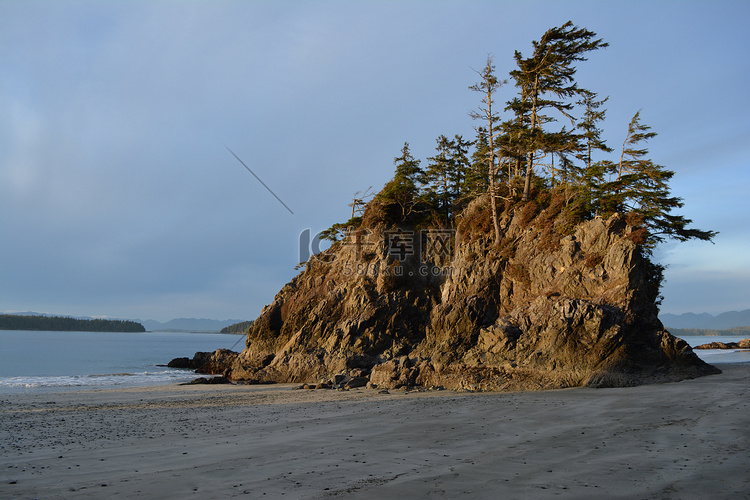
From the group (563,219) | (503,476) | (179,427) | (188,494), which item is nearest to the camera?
(188,494)

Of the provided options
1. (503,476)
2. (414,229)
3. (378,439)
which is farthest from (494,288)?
(503,476)

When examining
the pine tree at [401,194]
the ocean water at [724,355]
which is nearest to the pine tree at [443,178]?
the pine tree at [401,194]

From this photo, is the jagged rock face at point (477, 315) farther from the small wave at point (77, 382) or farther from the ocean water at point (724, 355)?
the ocean water at point (724, 355)

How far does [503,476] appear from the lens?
6.94 meters

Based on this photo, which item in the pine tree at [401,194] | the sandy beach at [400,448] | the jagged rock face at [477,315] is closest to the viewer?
the sandy beach at [400,448]

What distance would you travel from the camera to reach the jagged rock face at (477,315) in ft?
66.5

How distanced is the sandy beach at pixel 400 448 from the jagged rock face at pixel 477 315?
356cm

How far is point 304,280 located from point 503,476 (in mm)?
29171

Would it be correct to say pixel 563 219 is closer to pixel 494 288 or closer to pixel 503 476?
pixel 494 288

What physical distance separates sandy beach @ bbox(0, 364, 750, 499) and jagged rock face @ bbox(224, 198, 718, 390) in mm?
3558

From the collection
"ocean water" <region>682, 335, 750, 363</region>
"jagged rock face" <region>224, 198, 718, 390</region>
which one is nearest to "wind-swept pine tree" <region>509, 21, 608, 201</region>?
"jagged rock face" <region>224, 198, 718, 390</region>

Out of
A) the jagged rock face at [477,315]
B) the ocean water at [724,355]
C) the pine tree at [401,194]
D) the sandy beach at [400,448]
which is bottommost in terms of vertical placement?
the ocean water at [724,355]

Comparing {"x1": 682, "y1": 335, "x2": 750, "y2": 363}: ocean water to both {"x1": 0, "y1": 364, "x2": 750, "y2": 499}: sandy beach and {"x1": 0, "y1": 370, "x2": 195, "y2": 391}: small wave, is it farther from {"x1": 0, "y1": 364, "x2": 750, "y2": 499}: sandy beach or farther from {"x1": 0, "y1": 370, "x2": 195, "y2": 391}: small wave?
{"x1": 0, "y1": 370, "x2": 195, "y2": 391}: small wave

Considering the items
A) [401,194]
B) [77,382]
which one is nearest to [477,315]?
[401,194]
